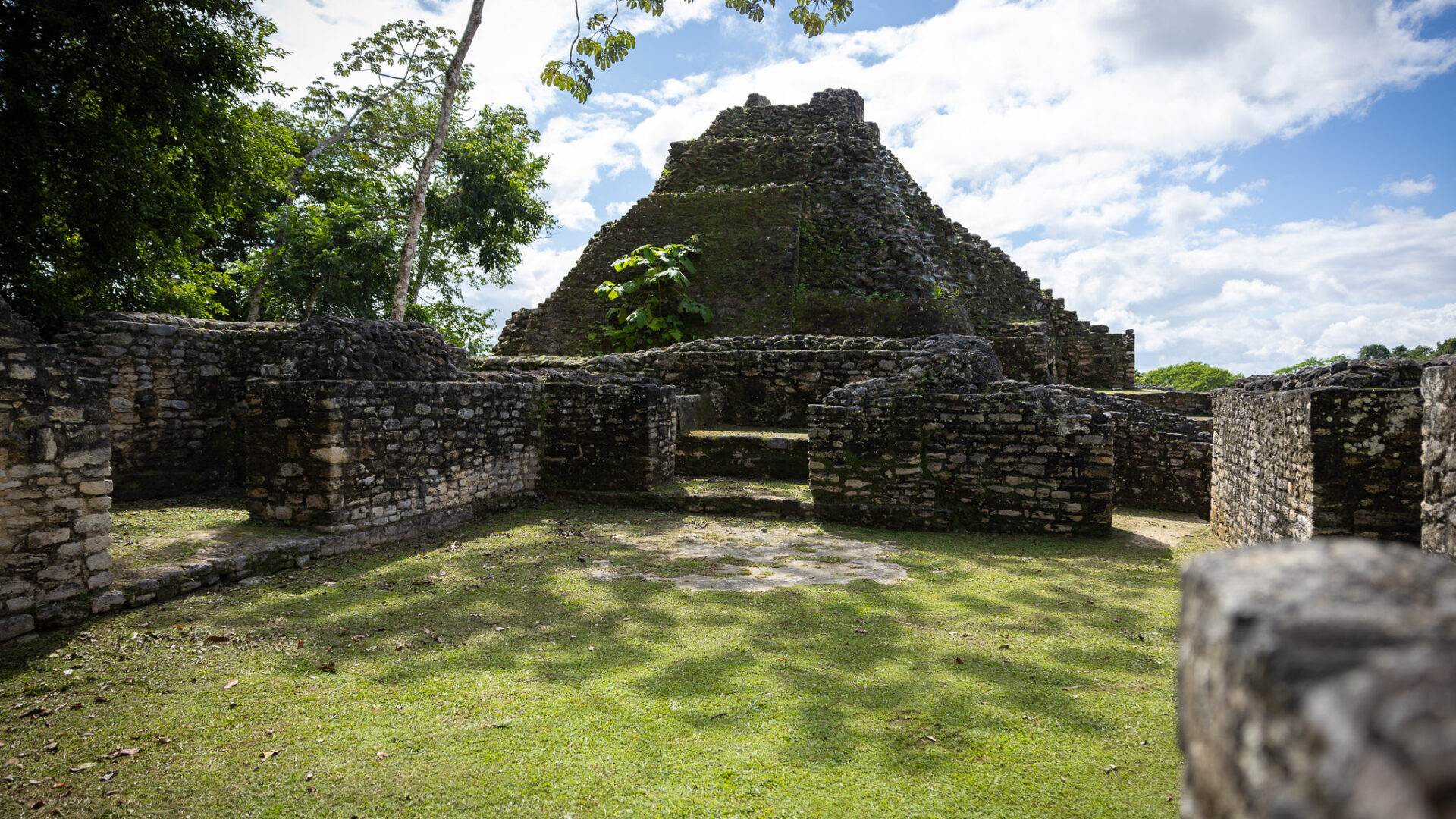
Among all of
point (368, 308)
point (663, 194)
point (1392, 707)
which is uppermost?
point (663, 194)

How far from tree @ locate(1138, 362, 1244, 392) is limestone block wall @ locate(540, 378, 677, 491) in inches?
964

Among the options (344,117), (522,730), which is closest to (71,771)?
(522,730)

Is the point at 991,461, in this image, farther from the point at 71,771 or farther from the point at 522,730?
the point at 71,771

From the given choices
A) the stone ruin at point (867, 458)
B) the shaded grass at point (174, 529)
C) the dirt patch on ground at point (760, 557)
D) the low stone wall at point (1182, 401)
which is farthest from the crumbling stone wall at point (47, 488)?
the low stone wall at point (1182, 401)

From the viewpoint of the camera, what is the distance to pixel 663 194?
2098cm

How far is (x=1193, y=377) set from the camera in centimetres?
2856

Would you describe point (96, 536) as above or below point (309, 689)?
above

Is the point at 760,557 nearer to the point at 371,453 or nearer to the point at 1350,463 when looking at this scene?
the point at 371,453

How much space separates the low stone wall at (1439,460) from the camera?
307 centimetres

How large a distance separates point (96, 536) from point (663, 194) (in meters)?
A: 18.2

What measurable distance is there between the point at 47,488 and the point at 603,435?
555cm

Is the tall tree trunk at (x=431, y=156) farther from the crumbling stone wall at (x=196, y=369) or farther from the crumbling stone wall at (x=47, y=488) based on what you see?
the crumbling stone wall at (x=47, y=488)

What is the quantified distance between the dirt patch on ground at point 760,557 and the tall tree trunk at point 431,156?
9.24 metres

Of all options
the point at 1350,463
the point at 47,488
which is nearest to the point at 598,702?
the point at 47,488
